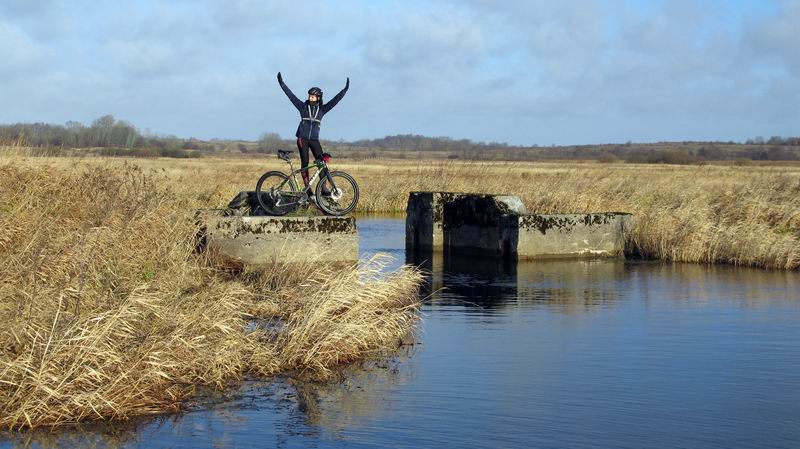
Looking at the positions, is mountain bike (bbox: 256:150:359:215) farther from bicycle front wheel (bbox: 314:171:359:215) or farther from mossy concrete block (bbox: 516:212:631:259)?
mossy concrete block (bbox: 516:212:631:259)

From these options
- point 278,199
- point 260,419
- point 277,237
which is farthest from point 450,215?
point 260,419

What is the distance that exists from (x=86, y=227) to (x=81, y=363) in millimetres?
5618

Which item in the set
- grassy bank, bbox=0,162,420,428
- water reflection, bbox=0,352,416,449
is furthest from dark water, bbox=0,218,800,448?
grassy bank, bbox=0,162,420,428

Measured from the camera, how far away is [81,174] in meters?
17.4

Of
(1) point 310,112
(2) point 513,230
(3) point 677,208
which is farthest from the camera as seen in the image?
(3) point 677,208

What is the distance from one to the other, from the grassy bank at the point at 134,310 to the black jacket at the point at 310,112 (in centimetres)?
231

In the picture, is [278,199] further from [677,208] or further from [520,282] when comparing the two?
[677,208]

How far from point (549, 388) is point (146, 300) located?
151 inches

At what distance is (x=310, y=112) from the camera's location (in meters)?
16.2

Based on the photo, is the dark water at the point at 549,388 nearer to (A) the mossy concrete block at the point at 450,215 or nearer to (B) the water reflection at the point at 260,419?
(B) the water reflection at the point at 260,419

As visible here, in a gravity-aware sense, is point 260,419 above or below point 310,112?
below

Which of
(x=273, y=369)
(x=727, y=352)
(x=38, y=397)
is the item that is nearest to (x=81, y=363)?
(x=38, y=397)

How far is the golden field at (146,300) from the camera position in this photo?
326 inches

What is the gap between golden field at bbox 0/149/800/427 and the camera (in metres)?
8.28
